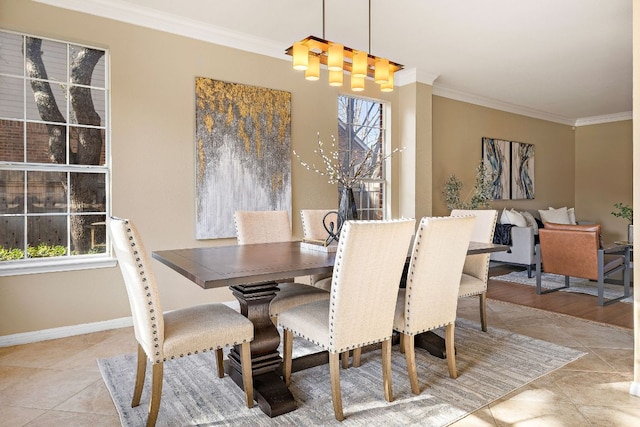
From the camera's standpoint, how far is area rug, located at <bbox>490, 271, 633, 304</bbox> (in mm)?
4926

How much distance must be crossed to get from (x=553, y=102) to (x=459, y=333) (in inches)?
214

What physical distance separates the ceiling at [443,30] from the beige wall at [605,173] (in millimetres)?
2967

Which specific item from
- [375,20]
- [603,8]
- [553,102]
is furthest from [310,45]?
[553,102]

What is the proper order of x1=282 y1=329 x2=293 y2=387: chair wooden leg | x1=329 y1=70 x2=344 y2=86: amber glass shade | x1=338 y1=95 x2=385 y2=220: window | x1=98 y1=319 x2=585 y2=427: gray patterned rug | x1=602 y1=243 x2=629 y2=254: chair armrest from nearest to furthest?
x1=98 y1=319 x2=585 y2=427: gray patterned rug
x1=282 y1=329 x2=293 y2=387: chair wooden leg
x1=329 y1=70 x2=344 y2=86: amber glass shade
x1=602 y1=243 x2=629 y2=254: chair armrest
x1=338 y1=95 x2=385 y2=220: window

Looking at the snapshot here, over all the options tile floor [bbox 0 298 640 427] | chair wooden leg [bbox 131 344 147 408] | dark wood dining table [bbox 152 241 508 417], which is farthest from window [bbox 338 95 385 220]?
chair wooden leg [bbox 131 344 147 408]

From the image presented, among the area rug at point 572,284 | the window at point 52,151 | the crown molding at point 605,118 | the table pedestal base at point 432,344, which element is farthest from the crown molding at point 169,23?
the crown molding at point 605,118

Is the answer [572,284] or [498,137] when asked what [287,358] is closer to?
[572,284]

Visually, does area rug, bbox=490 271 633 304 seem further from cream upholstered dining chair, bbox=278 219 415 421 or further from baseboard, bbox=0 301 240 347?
baseboard, bbox=0 301 240 347

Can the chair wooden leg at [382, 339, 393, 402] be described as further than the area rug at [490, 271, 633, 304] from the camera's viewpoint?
No

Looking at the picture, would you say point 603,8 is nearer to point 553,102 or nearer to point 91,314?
point 553,102

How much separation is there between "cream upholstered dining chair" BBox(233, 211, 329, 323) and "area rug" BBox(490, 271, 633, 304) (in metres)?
3.59

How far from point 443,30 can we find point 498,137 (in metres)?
3.61

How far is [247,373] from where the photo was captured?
87.9 inches

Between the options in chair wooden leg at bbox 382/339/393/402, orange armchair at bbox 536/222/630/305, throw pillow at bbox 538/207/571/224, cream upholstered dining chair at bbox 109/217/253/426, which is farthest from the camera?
throw pillow at bbox 538/207/571/224
